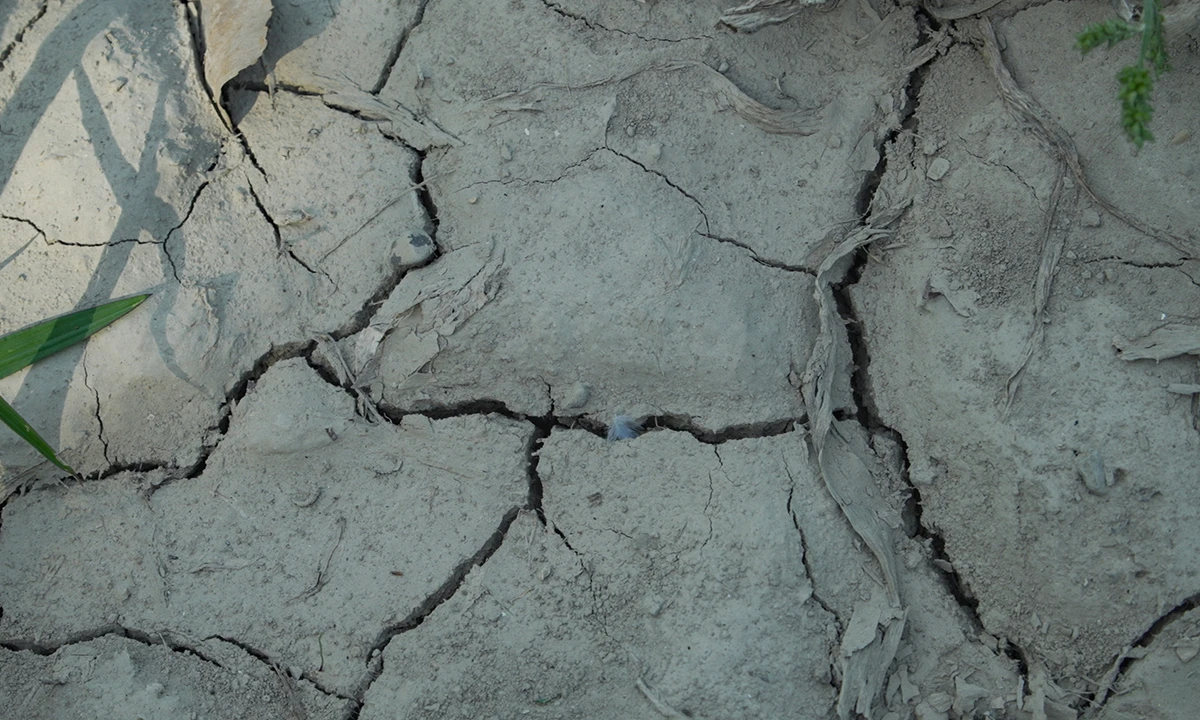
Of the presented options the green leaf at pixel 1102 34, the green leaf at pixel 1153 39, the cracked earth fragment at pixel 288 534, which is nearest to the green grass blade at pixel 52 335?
the cracked earth fragment at pixel 288 534

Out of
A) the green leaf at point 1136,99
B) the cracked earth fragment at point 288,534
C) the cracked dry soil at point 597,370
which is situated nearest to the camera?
the green leaf at point 1136,99

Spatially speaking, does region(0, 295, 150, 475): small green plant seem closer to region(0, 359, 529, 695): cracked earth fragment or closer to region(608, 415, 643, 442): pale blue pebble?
region(0, 359, 529, 695): cracked earth fragment

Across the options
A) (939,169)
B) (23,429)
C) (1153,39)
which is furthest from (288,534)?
(1153,39)


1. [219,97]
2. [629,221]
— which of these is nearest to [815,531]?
[629,221]

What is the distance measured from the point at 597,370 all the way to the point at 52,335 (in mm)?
1409

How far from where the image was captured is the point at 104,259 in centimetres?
230

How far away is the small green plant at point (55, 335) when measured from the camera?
2223 mm

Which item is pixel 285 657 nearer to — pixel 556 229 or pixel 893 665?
pixel 556 229

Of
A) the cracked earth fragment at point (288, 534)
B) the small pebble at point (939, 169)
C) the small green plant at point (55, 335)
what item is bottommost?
the cracked earth fragment at point (288, 534)

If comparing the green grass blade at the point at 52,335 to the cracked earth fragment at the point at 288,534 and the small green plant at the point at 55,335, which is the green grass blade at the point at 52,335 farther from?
the cracked earth fragment at the point at 288,534

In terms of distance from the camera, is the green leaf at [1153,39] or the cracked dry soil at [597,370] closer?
the green leaf at [1153,39]

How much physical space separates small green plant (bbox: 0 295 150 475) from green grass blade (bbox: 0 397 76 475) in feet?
0.10

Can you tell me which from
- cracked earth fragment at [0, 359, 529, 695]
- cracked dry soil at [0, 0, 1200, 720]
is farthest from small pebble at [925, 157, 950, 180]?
cracked earth fragment at [0, 359, 529, 695]

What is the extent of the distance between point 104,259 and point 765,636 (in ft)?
6.35
